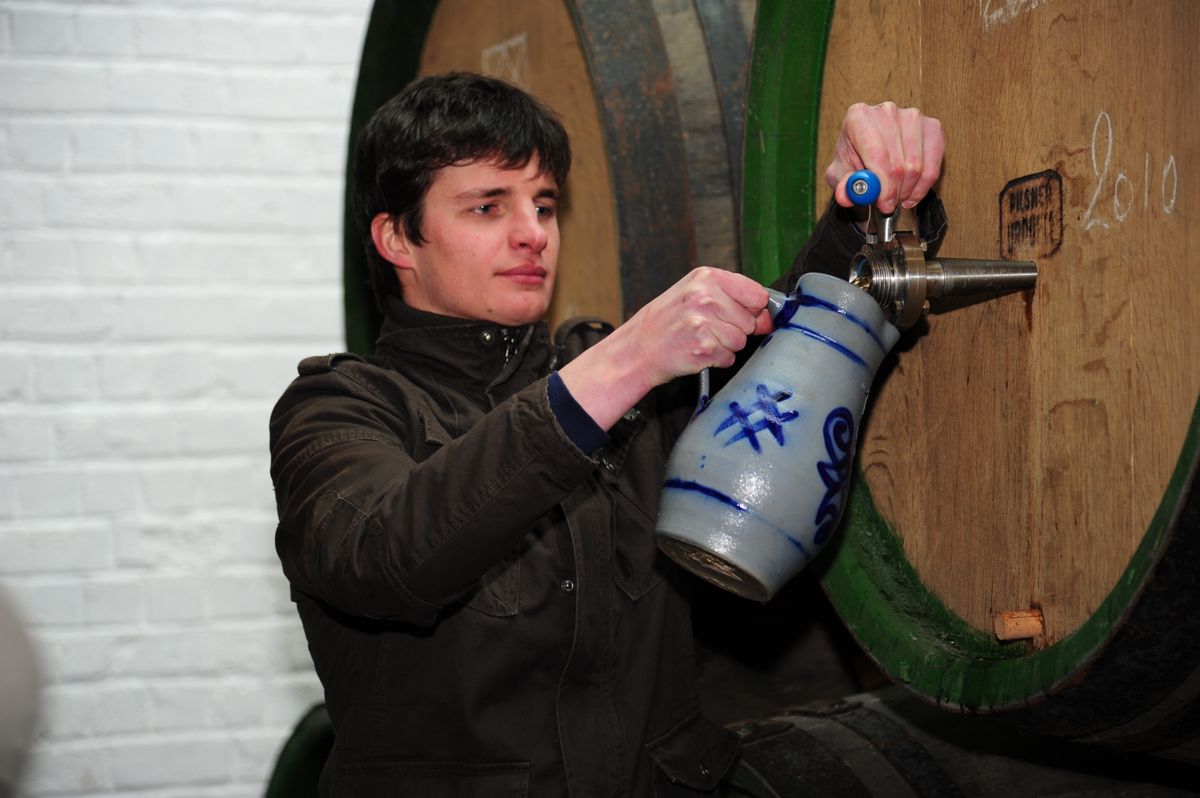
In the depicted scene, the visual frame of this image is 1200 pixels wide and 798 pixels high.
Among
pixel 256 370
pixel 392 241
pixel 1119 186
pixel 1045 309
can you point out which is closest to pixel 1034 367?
pixel 1045 309

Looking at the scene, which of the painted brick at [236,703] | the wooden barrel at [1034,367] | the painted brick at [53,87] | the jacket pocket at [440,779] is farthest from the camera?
the painted brick at [236,703]

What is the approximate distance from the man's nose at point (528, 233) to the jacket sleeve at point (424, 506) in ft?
1.06

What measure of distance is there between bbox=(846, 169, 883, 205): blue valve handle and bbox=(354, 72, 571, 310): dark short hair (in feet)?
1.54

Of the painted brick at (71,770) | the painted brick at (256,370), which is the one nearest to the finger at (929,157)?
the painted brick at (256,370)

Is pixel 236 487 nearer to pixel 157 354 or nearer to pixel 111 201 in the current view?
pixel 157 354

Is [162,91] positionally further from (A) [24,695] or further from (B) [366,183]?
(A) [24,695]

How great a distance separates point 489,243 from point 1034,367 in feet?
2.05

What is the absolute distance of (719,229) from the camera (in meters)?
1.50

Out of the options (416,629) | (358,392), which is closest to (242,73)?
(358,392)

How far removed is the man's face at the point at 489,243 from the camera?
4.58ft

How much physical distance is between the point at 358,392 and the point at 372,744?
36cm

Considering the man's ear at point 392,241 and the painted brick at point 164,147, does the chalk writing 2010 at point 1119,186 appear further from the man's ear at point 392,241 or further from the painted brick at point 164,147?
the painted brick at point 164,147

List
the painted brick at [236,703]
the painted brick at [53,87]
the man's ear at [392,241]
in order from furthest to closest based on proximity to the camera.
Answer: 1. the painted brick at [236,703]
2. the painted brick at [53,87]
3. the man's ear at [392,241]

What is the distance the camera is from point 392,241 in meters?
1.52
